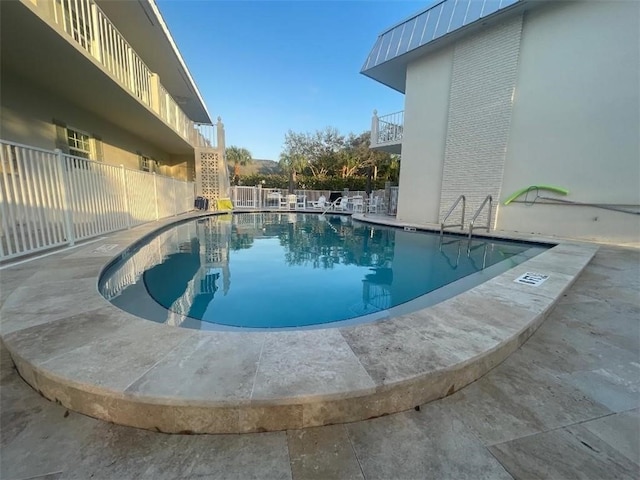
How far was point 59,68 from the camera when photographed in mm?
4750

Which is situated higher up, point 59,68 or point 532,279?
point 59,68

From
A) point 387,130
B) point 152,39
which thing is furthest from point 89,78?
point 387,130

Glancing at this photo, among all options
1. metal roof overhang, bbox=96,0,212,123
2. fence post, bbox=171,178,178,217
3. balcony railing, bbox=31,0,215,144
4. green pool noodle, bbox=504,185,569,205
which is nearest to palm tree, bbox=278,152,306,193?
metal roof overhang, bbox=96,0,212,123

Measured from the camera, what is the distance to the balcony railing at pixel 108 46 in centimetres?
Result: 419

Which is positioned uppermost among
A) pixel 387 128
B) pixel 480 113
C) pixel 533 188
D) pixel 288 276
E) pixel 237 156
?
pixel 237 156

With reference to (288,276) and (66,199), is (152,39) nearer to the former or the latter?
(66,199)

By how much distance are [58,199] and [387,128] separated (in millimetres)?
10978

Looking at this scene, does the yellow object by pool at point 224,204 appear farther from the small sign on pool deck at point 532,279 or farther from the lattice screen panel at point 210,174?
the small sign on pool deck at point 532,279

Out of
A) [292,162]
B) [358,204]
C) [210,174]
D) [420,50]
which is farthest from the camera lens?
[292,162]

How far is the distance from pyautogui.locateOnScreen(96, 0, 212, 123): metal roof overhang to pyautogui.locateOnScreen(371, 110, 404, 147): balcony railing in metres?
7.43

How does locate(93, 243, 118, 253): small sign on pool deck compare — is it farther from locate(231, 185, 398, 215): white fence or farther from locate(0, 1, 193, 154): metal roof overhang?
locate(231, 185, 398, 215): white fence

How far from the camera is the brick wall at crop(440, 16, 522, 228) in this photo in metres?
7.50

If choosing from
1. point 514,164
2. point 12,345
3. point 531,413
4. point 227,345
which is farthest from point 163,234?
point 514,164

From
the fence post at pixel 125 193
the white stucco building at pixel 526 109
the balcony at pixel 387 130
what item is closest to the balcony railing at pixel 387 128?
the balcony at pixel 387 130
